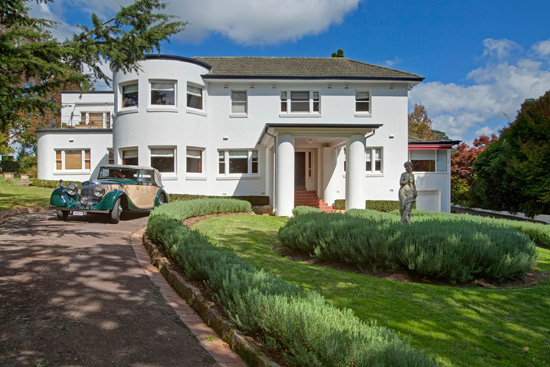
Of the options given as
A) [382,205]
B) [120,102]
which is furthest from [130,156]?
[382,205]

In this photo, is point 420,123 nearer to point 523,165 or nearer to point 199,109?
point 523,165

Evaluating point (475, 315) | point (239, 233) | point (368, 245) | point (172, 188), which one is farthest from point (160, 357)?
point (172, 188)

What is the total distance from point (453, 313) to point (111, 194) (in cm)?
1004

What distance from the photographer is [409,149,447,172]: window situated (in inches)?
918

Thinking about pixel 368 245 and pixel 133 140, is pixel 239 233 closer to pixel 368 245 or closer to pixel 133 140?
pixel 368 245

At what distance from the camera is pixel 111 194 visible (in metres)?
11.4

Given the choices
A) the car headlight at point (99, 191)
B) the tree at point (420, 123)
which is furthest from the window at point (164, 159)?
the tree at point (420, 123)

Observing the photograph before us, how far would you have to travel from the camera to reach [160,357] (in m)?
3.51

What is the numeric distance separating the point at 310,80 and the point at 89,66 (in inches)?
561

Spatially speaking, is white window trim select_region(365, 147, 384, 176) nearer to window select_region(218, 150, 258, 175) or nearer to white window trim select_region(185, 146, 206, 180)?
window select_region(218, 150, 258, 175)

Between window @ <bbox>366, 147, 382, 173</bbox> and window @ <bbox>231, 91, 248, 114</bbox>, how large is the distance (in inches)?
308

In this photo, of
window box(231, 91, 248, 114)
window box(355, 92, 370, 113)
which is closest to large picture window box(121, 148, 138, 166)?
window box(231, 91, 248, 114)

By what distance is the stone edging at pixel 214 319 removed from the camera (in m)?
3.35

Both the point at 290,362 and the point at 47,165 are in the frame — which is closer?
the point at 290,362
